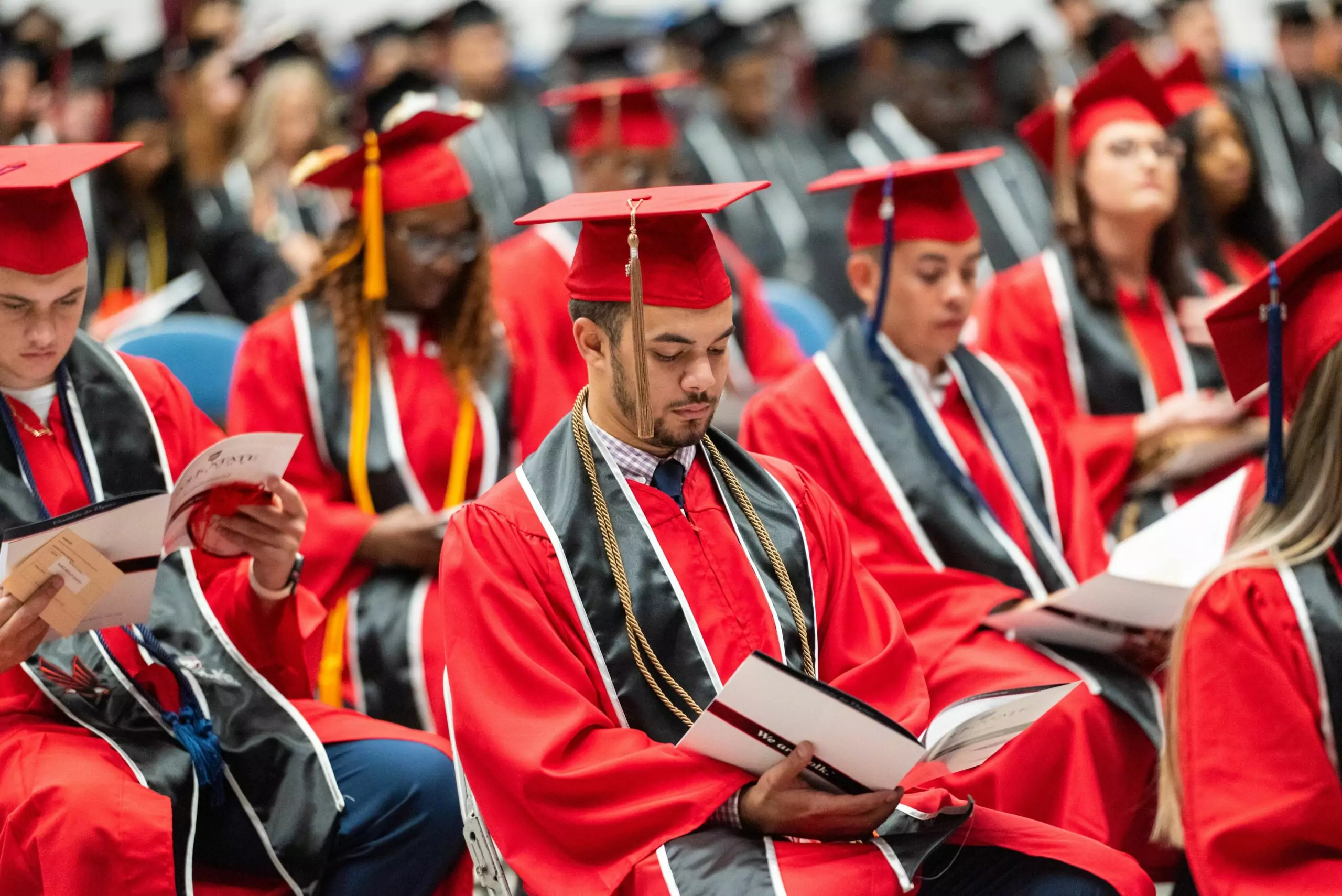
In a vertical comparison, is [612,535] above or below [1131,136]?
below

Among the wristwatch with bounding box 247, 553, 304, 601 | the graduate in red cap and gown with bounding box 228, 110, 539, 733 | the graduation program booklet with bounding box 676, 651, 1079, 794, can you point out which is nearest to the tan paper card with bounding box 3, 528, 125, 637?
the wristwatch with bounding box 247, 553, 304, 601

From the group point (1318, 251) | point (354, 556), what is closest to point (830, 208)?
point (354, 556)

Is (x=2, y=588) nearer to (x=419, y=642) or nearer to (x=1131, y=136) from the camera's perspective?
(x=419, y=642)

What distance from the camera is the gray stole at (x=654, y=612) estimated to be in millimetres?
2164

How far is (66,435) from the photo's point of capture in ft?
8.85

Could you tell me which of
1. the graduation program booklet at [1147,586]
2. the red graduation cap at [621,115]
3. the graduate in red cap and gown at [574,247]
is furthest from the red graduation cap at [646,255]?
the red graduation cap at [621,115]

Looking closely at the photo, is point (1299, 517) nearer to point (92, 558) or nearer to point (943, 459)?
point (943, 459)

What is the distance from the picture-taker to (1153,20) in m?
9.13

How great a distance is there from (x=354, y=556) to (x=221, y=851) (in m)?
1.03

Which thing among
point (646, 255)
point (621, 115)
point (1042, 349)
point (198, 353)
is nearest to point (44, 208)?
point (646, 255)

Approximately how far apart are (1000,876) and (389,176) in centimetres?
225

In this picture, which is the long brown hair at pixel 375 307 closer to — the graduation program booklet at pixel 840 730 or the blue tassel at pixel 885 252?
the blue tassel at pixel 885 252

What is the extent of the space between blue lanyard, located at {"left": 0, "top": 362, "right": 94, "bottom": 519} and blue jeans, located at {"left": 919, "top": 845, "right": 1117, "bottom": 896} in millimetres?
1560

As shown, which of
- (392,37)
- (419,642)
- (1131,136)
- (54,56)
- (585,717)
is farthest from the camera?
(392,37)
